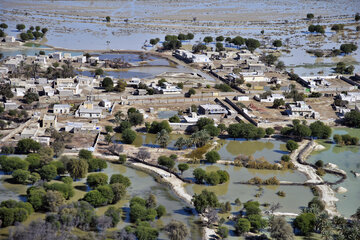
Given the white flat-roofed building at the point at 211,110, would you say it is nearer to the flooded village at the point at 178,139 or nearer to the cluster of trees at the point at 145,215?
the flooded village at the point at 178,139

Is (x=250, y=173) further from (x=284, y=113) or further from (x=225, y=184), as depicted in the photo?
(x=284, y=113)

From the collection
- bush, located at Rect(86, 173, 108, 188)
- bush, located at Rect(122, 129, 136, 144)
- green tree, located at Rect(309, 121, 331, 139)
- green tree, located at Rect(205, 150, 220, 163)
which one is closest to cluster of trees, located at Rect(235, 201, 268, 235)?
green tree, located at Rect(205, 150, 220, 163)

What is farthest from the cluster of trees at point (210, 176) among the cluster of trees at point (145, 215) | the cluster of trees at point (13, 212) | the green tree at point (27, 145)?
the green tree at point (27, 145)

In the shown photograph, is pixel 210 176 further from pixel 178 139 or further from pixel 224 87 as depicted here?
pixel 224 87

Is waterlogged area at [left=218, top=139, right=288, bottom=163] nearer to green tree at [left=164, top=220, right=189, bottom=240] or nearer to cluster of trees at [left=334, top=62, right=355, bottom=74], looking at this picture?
green tree at [left=164, top=220, right=189, bottom=240]

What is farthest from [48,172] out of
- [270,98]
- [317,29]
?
[317,29]

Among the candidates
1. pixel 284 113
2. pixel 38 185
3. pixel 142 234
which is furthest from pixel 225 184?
pixel 284 113
